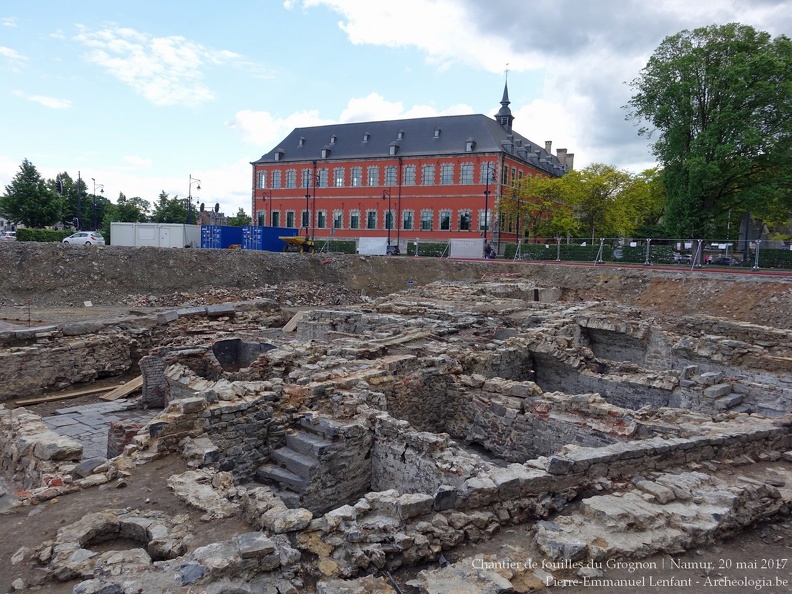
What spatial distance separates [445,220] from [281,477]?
1894 inches

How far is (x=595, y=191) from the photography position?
4559 cm

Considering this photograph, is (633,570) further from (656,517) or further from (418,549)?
(418,549)

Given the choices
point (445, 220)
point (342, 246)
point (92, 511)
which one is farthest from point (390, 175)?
point (92, 511)

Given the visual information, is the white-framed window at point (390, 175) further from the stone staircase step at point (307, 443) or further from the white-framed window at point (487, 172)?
the stone staircase step at point (307, 443)

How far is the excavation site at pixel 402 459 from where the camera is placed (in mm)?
5219

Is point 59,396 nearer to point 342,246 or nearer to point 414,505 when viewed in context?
point 414,505

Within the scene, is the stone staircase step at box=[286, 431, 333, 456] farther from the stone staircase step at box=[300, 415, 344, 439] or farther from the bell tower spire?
the bell tower spire

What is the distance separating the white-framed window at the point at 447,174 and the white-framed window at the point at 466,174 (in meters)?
0.99

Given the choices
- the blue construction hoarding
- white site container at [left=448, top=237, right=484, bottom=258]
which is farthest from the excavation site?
white site container at [left=448, top=237, right=484, bottom=258]

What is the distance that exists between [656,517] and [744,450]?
340 centimetres

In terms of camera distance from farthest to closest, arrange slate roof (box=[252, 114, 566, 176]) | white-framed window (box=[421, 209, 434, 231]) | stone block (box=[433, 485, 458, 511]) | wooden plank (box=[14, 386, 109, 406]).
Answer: white-framed window (box=[421, 209, 434, 231])
slate roof (box=[252, 114, 566, 176])
wooden plank (box=[14, 386, 109, 406])
stone block (box=[433, 485, 458, 511])

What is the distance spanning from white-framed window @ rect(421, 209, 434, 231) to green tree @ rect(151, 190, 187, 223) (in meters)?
35.5

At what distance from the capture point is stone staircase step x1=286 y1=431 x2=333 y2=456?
8148 millimetres

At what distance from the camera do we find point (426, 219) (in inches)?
2183
